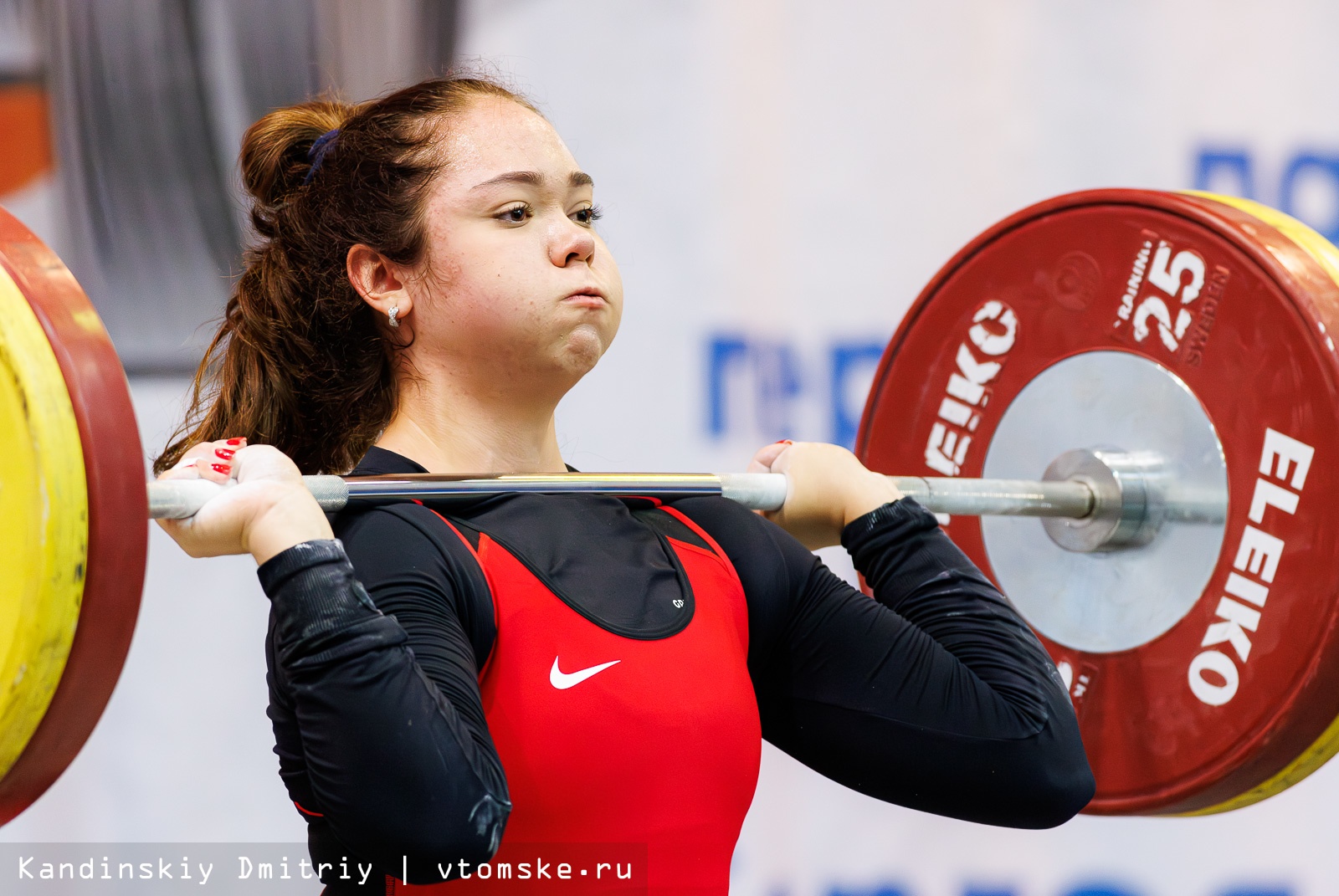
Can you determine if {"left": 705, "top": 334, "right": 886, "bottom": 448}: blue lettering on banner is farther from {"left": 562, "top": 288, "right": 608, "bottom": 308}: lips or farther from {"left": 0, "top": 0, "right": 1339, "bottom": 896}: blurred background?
{"left": 562, "top": 288, "right": 608, "bottom": 308}: lips

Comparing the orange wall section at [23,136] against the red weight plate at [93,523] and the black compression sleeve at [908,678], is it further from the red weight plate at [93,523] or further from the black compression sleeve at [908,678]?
the black compression sleeve at [908,678]

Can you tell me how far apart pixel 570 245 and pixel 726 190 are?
43.4 inches

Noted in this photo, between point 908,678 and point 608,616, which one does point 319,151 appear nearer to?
point 608,616

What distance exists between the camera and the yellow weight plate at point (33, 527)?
811mm

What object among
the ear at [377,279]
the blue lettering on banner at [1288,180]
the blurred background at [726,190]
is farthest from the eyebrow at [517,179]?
the blue lettering on banner at [1288,180]

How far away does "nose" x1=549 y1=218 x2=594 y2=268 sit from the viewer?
1.10m

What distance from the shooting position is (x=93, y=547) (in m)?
0.83

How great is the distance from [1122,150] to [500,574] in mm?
1769

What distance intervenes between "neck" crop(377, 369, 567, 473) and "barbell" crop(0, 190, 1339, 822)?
10 centimetres

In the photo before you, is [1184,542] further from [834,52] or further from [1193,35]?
[1193,35]

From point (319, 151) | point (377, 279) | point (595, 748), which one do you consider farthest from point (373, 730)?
point (319, 151)

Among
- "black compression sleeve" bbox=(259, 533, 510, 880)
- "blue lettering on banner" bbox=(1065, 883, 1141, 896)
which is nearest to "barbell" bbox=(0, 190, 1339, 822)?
"black compression sleeve" bbox=(259, 533, 510, 880)

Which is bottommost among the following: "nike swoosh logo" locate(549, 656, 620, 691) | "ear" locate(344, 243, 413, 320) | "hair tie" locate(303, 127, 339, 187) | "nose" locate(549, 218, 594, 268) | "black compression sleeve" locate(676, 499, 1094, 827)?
"black compression sleeve" locate(676, 499, 1094, 827)

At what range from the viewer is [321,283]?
1220 millimetres
